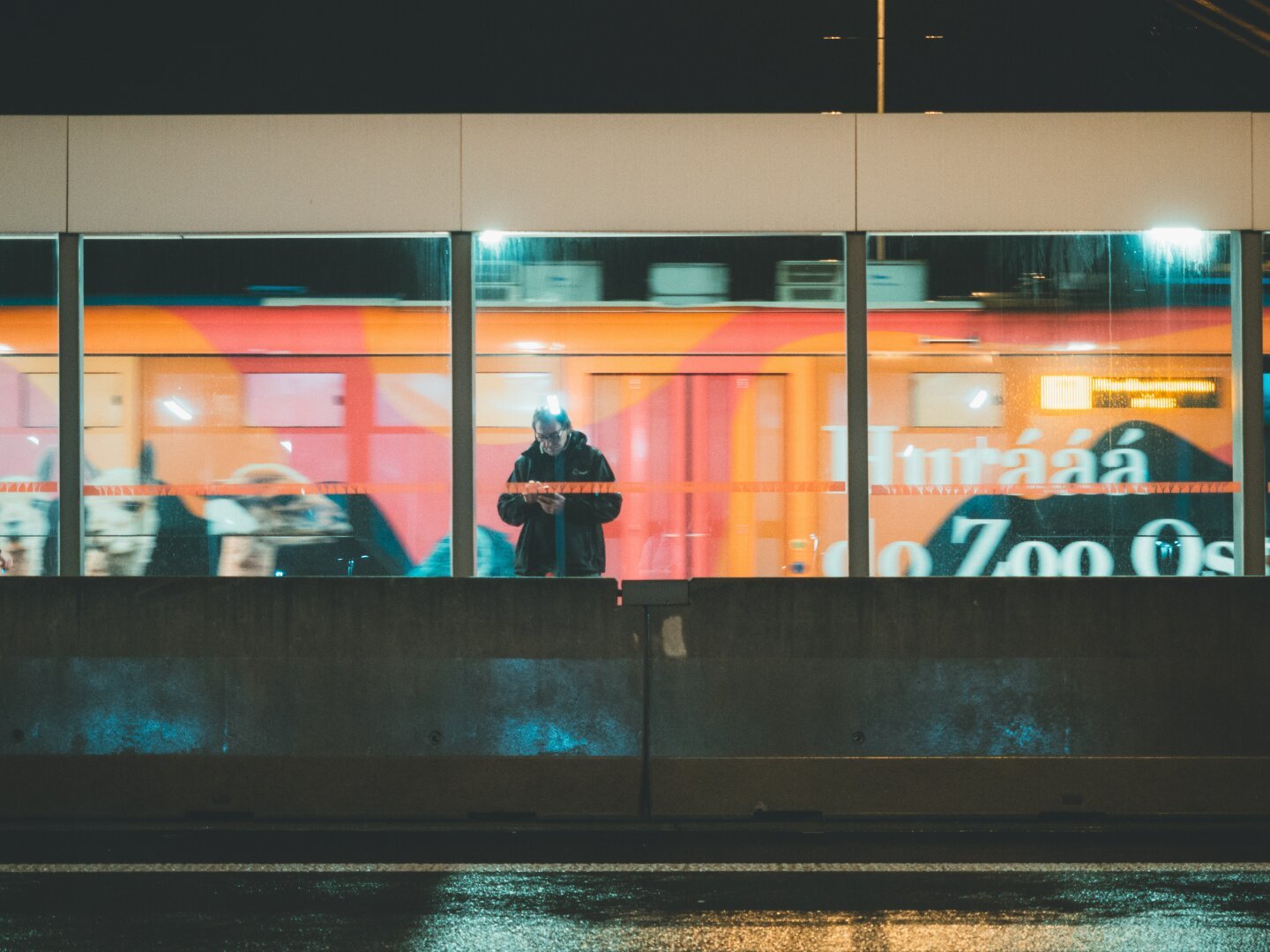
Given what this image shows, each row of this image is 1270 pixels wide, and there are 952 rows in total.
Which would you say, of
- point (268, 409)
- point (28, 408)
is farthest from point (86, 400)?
point (268, 409)

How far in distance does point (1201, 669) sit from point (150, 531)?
7.28 metres

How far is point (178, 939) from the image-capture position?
199 inches

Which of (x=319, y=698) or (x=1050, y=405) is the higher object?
(x=1050, y=405)

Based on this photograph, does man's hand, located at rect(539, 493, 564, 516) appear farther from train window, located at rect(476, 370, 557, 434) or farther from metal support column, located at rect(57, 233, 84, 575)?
metal support column, located at rect(57, 233, 84, 575)

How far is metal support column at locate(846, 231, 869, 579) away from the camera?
9.71 metres

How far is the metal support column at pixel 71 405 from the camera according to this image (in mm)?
9859

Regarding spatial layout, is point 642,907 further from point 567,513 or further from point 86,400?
point 86,400

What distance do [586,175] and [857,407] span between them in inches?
100

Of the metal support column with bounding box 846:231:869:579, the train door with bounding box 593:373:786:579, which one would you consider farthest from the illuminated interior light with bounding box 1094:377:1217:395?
the train door with bounding box 593:373:786:579

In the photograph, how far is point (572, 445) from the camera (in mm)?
9945

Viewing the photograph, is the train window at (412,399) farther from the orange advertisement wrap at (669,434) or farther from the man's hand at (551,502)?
the man's hand at (551,502)

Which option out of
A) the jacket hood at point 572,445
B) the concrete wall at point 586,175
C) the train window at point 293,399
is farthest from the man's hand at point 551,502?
the concrete wall at point 586,175

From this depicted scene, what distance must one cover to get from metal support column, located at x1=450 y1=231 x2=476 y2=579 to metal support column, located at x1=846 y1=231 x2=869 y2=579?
8.73ft

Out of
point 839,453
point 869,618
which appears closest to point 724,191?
point 839,453
